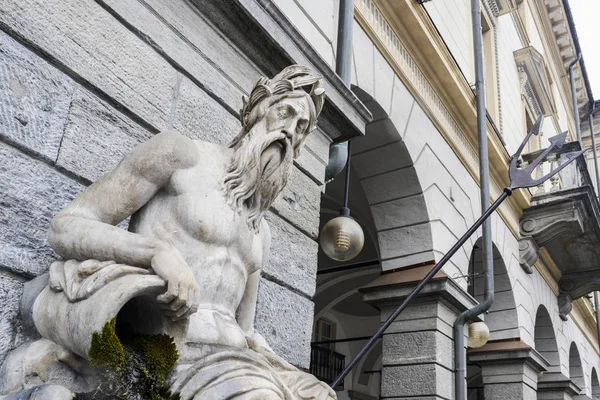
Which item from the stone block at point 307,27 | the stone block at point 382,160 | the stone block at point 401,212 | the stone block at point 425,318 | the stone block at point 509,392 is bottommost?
the stone block at point 509,392

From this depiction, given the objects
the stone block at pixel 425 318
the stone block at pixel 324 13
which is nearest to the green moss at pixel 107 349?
the stone block at pixel 324 13

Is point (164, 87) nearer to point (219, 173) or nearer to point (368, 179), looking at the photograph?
point (219, 173)

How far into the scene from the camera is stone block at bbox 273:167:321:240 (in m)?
4.15

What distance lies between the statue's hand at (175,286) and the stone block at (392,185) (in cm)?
591

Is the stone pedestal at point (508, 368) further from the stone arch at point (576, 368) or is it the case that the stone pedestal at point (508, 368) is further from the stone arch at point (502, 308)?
the stone arch at point (576, 368)

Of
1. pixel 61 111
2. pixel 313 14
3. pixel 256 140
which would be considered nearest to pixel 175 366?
pixel 256 140

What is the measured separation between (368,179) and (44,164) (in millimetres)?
5460

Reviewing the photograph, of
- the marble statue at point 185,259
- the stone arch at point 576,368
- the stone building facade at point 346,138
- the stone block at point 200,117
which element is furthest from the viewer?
the stone arch at point 576,368

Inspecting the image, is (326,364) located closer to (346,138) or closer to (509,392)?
(509,392)

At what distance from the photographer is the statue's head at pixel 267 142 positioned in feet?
7.42

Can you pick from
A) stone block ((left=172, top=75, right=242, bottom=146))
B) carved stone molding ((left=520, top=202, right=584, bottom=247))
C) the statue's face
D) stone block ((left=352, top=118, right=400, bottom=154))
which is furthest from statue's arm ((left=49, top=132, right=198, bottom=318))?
carved stone molding ((left=520, top=202, right=584, bottom=247))

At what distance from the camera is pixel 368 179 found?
25.5 ft

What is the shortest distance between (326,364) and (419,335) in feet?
18.9

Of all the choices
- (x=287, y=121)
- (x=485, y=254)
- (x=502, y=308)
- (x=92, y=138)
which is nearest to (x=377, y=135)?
(x=485, y=254)
